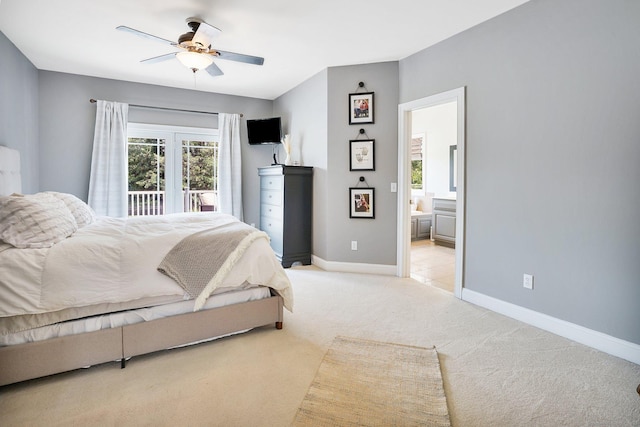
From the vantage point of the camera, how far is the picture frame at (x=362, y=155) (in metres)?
4.23

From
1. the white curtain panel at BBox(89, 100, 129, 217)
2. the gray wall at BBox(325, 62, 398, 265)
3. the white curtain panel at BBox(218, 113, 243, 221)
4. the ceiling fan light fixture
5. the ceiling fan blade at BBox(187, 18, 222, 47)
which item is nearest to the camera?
the ceiling fan blade at BBox(187, 18, 222, 47)

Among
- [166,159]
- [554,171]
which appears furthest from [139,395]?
[166,159]

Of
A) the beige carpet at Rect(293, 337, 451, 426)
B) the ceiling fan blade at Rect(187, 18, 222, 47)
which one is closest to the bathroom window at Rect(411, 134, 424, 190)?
the ceiling fan blade at Rect(187, 18, 222, 47)

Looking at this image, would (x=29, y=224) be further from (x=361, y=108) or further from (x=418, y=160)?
(x=418, y=160)

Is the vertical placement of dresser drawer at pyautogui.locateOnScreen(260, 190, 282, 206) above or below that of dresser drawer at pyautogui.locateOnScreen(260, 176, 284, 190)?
below

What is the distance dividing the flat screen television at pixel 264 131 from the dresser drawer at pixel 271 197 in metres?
0.86

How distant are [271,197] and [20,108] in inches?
121

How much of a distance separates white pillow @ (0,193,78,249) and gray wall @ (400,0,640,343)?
343cm

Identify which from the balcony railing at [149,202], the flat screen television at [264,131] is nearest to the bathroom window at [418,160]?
the flat screen television at [264,131]

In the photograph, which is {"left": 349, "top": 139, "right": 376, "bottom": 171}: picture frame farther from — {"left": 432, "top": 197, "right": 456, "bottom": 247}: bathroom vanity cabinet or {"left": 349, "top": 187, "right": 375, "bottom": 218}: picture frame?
{"left": 432, "top": 197, "right": 456, "bottom": 247}: bathroom vanity cabinet

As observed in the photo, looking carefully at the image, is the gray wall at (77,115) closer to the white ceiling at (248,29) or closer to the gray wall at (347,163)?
the white ceiling at (248,29)

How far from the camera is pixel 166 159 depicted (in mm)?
5215

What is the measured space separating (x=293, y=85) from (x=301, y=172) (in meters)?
1.46

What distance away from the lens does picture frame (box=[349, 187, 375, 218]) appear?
428cm
